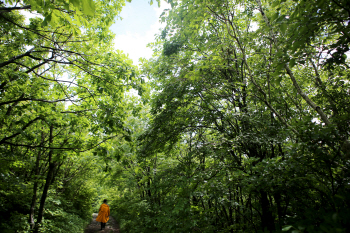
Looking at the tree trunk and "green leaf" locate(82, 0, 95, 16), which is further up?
"green leaf" locate(82, 0, 95, 16)

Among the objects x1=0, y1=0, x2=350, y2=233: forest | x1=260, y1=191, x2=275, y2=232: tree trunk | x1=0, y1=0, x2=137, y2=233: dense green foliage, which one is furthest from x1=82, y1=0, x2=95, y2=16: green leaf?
x1=260, y1=191, x2=275, y2=232: tree trunk

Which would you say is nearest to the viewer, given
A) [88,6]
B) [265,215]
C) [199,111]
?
[88,6]

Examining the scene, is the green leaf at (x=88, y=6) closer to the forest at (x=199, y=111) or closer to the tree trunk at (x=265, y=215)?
the forest at (x=199, y=111)

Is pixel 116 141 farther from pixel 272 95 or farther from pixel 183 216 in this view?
pixel 272 95

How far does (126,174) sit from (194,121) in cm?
603

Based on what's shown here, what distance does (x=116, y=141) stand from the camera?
4039 millimetres

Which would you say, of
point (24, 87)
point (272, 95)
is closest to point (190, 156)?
point (272, 95)

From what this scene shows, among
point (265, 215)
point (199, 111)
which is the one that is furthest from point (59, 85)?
point (265, 215)

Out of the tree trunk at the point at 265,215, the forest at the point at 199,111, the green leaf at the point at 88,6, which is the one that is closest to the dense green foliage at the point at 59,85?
the forest at the point at 199,111

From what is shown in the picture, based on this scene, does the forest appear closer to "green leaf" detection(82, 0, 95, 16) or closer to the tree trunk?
the tree trunk

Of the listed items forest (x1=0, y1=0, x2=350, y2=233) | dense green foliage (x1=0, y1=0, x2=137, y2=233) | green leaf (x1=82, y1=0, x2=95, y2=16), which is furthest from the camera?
dense green foliage (x1=0, y1=0, x2=137, y2=233)

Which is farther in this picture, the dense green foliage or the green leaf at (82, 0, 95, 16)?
the dense green foliage

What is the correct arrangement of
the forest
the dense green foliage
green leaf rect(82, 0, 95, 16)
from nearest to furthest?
green leaf rect(82, 0, 95, 16) < the forest < the dense green foliage

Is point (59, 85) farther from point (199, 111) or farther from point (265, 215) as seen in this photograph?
point (265, 215)
